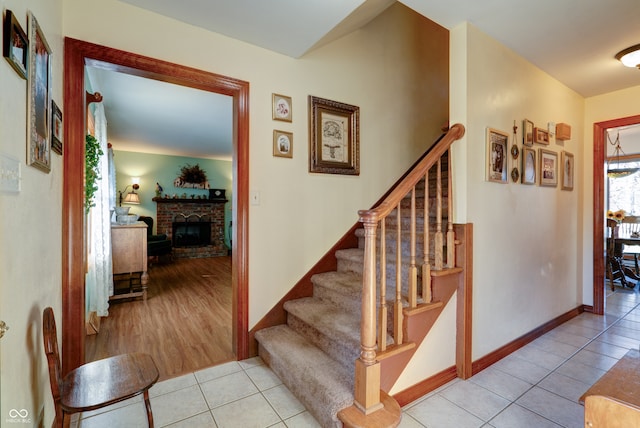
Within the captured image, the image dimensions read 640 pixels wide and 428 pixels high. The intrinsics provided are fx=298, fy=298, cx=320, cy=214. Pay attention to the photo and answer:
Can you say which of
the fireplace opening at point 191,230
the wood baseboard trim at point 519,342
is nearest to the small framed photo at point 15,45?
the wood baseboard trim at point 519,342

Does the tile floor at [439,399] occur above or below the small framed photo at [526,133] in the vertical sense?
below

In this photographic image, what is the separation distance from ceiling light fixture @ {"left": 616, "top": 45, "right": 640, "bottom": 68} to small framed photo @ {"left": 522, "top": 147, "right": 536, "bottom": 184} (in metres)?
0.92

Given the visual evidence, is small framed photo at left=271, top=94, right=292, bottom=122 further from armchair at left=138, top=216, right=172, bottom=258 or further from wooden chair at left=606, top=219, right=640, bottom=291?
wooden chair at left=606, top=219, right=640, bottom=291

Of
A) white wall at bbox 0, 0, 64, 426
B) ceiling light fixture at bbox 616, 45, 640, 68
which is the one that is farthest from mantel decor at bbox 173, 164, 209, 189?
ceiling light fixture at bbox 616, 45, 640, 68

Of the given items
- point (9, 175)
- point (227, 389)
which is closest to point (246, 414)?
point (227, 389)

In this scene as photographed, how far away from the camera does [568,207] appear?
10.6 ft

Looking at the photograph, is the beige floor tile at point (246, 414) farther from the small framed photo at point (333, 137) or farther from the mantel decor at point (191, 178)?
the mantel decor at point (191, 178)

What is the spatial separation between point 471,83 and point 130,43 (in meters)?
2.29

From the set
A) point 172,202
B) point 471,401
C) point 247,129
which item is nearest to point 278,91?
point 247,129

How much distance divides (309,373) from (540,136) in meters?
2.76

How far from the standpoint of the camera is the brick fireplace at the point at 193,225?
7.38 metres

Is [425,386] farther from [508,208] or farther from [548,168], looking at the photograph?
[548,168]

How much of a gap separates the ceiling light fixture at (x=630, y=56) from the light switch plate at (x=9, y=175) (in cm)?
383

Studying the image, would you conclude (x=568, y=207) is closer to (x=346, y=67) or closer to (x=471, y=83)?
(x=471, y=83)
